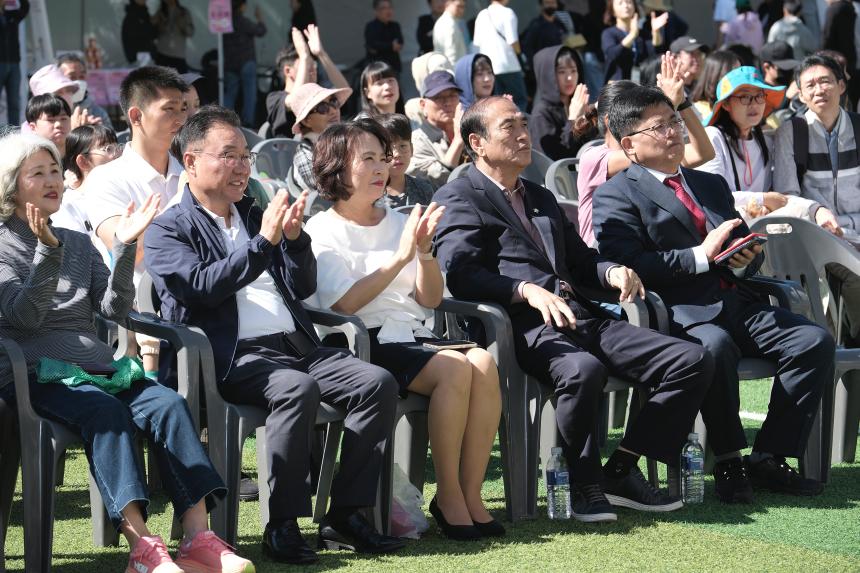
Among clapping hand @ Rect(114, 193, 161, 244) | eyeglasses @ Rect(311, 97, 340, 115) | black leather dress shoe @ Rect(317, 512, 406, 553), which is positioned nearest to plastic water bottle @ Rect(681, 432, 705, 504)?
black leather dress shoe @ Rect(317, 512, 406, 553)

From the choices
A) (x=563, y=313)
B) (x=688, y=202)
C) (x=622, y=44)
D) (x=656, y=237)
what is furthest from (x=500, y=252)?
(x=622, y=44)

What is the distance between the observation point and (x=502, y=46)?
450 inches

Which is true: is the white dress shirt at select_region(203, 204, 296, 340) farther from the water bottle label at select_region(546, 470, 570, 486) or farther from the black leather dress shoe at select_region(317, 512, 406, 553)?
the water bottle label at select_region(546, 470, 570, 486)

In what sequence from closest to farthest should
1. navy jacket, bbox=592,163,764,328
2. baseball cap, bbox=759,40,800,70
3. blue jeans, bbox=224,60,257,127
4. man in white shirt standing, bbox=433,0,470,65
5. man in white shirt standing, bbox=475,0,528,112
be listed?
navy jacket, bbox=592,163,764,328, baseball cap, bbox=759,40,800,70, man in white shirt standing, bbox=475,0,528,112, man in white shirt standing, bbox=433,0,470,65, blue jeans, bbox=224,60,257,127

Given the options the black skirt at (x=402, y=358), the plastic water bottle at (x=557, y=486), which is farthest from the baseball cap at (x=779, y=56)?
the black skirt at (x=402, y=358)

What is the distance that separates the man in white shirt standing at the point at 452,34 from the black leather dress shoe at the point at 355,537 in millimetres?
8621

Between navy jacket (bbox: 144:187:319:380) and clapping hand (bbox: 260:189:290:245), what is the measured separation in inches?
0.9

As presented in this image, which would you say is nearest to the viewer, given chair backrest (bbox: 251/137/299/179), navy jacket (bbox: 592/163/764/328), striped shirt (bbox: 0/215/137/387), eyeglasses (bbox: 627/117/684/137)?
striped shirt (bbox: 0/215/137/387)

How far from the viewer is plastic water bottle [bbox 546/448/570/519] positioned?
447 cm

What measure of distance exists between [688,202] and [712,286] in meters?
0.36

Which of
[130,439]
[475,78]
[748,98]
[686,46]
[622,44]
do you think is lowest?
[130,439]

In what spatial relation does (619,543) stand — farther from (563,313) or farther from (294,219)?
(294,219)

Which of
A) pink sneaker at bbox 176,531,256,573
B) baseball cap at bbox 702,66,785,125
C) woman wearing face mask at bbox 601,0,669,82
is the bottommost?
pink sneaker at bbox 176,531,256,573

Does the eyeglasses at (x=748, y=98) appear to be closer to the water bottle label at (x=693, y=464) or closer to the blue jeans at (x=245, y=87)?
the water bottle label at (x=693, y=464)
